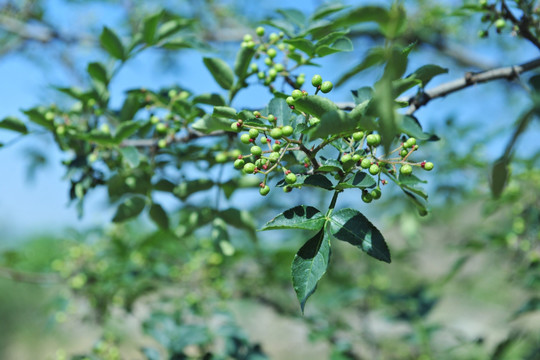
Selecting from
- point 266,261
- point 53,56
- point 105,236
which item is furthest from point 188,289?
point 53,56

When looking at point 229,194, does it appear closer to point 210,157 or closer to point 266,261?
point 210,157

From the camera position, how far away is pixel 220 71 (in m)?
1.11

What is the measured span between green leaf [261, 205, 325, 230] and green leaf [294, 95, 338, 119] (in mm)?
161

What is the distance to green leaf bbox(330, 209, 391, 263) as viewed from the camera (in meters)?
0.72

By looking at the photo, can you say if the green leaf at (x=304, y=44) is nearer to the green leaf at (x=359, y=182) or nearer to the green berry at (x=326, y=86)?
the green berry at (x=326, y=86)

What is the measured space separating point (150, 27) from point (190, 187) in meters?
0.45

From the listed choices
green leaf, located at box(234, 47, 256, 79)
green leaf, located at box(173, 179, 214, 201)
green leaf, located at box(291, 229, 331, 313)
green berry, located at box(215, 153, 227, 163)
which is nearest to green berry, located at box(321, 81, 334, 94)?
green leaf, located at box(291, 229, 331, 313)

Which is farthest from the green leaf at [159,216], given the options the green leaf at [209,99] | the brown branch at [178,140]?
the green leaf at [209,99]

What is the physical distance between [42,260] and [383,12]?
3.00 meters

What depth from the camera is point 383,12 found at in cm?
46

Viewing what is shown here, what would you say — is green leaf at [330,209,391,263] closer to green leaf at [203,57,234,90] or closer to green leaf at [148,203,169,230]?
green leaf at [203,57,234,90]

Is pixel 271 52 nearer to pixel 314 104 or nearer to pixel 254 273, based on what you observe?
pixel 314 104

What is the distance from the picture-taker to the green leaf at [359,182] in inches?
27.9

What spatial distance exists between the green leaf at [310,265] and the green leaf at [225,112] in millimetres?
263
